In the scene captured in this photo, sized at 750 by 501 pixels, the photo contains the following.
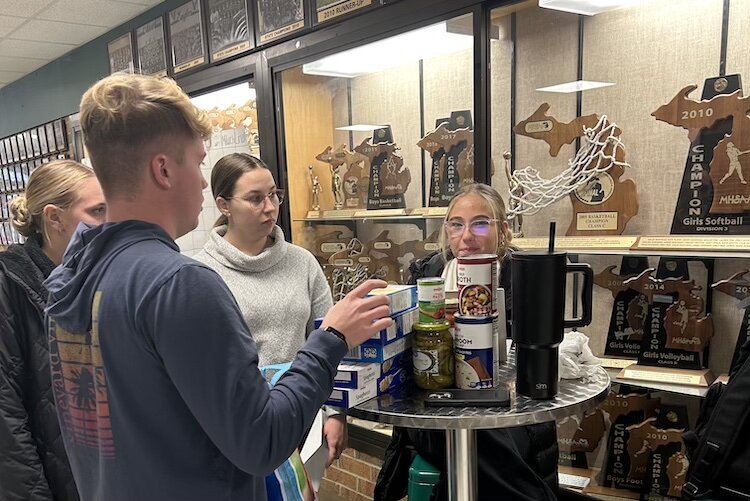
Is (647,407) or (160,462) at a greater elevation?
(160,462)

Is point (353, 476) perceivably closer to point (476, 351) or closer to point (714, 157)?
point (476, 351)

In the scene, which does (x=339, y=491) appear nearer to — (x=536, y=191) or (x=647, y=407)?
(x=647, y=407)

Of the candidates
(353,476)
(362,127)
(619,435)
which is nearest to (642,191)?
(619,435)

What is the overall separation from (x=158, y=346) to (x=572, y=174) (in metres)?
1.78

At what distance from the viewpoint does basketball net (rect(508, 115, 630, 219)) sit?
83.6 inches

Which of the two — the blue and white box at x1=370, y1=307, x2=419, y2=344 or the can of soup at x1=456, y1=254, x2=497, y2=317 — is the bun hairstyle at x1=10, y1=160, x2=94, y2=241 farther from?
the can of soup at x1=456, y1=254, x2=497, y2=317

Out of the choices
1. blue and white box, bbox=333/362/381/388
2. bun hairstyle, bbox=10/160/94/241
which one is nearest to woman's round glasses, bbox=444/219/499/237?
blue and white box, bbox=333/362/381/388

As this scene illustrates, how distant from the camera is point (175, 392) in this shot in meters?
0.87

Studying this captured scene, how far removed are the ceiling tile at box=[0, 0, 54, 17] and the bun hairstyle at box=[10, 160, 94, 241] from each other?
9.40 ft

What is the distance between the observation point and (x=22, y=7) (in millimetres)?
3893

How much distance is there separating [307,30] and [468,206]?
1.22 m

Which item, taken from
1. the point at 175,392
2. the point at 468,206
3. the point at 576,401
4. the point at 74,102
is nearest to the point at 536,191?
the point at 468,206

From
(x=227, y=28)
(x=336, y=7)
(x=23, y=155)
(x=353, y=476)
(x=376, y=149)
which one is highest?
(x=227, y=28)

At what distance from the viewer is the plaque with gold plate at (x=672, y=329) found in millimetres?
1933
